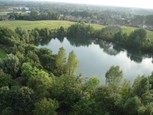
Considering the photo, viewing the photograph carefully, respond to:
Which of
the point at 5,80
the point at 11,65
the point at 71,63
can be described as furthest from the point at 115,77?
the point at 11,65

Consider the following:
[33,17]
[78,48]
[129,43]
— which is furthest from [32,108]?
[33,17]

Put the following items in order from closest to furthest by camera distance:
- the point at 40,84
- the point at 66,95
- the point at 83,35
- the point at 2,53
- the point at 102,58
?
the point at 66,95 < the point at 40,84 < the point at 2,53 < the point at 102,58 < the point at 83,35

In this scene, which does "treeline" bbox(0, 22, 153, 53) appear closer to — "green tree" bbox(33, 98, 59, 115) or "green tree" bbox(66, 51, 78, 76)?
"green tree" bbox(66, 51, 78, 76)

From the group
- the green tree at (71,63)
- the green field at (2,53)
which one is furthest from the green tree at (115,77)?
the green field at (2,53)

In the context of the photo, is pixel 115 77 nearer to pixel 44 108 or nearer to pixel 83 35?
pixel 44 108

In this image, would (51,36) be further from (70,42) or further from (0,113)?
(0,113)

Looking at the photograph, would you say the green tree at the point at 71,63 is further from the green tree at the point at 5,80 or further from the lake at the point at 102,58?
the green tree at the point at 5,80

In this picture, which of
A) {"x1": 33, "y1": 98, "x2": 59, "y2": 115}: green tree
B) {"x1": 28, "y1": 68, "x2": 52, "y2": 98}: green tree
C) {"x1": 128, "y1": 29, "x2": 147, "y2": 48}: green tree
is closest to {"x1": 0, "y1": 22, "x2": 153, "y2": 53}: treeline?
{"x1": 128, "y1": 29, "x2": 147, "y2": 48}: green tree

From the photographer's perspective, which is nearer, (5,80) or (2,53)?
(5,80)
